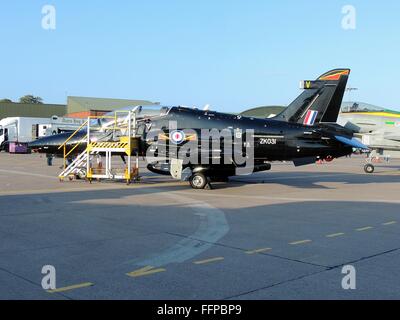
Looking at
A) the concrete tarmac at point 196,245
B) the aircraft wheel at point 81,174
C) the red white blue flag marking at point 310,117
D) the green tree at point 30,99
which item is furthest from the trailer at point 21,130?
the green tree at point 30,99

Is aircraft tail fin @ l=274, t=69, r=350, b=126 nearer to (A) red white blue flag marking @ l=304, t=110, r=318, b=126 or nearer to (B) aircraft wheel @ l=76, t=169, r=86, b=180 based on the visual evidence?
(A) red white blue flag marking @ l=304, t=110, r=318, b=126

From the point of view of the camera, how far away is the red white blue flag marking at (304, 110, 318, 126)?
1695 centimetres

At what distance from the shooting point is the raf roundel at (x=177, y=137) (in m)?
15.7

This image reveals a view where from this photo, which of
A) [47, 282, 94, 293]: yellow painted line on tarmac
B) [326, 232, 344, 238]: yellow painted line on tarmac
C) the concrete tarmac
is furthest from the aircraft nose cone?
[47, 282, 94, 293]: yellow painted line on tarmac

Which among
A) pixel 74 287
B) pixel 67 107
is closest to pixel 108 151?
pixel 74 287

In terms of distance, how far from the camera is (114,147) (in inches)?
641

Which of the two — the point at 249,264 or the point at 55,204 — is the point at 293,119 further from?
the point at 249,264

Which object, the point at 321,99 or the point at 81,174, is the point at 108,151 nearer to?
the point at 81,174

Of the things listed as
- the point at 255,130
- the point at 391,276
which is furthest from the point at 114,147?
the point at 391,276

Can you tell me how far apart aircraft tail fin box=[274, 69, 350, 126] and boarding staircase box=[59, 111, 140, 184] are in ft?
20.6

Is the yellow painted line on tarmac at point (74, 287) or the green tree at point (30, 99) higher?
the green tree at point (30, 99)

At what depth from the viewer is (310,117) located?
55.8ft

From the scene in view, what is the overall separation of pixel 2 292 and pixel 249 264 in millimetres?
3090

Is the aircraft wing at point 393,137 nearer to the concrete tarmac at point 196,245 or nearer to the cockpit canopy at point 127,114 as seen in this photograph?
the concrete tarmac at point 196,245
